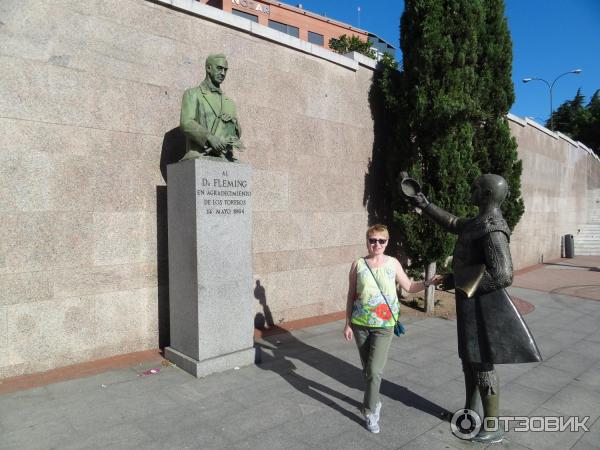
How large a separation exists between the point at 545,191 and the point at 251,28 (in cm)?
1267

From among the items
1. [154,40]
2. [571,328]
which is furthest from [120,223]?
[571,328]

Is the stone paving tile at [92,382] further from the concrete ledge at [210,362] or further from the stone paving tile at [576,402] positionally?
the stone paving tile at [576,402]

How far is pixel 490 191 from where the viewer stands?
338 centimetres

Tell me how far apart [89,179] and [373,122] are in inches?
210

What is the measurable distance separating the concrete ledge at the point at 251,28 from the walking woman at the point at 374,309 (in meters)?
4.05

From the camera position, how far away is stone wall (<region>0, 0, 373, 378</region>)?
4602 mm

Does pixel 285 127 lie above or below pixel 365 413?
above

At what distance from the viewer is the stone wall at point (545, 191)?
13.5 meters

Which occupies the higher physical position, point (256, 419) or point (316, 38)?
point (316, 38)

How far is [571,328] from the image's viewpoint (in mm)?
7086

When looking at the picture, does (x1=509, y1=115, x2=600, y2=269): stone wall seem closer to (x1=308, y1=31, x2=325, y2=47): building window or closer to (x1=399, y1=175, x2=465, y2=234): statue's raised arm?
(x1=399, y1=175, x2=465, y2=234): statue's raised arm

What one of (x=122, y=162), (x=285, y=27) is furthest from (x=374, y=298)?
(x=285, y=27)

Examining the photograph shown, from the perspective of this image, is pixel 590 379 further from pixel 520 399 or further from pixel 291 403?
pixel 291 403

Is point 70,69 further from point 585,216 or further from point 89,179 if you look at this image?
point 585,216
